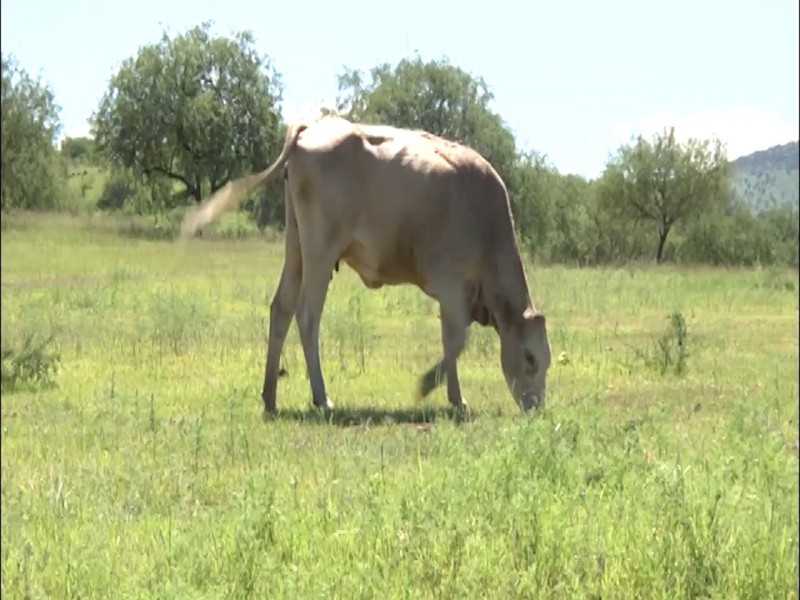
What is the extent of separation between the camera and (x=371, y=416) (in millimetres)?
9180

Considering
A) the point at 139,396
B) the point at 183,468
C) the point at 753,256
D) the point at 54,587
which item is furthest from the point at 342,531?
the point at 753,256

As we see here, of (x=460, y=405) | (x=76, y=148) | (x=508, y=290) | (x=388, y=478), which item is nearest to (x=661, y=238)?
(x=76, y=148)

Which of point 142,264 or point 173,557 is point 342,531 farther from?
point 142,264

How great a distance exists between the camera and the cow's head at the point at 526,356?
965 centimetres

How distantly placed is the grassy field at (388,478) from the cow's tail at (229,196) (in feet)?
4.95

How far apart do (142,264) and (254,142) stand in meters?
5.11

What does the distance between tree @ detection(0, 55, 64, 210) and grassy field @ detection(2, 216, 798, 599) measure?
37.6 metres

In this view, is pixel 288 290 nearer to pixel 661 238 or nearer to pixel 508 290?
Answer: pixel 508 290

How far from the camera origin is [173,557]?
4.96 meters

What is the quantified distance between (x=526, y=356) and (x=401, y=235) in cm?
154

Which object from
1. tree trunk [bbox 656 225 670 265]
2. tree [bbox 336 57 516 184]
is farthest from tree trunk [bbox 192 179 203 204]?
tree trunk [bbox 656 225 670 265]

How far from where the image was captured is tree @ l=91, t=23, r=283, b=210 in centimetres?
2712

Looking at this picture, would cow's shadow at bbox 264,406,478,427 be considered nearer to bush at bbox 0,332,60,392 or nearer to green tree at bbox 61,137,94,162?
bush at bbox 0,332,60,392

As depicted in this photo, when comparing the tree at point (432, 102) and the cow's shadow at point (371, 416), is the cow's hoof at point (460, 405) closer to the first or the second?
the cow's shadow at point (371, 416)
